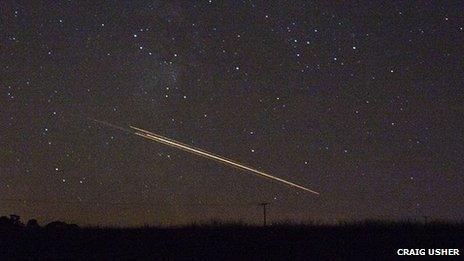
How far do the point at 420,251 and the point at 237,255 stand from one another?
3875 millimetres

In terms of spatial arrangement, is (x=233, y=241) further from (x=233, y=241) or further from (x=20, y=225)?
(x=20, y=225)

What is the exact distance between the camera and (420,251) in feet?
49.5

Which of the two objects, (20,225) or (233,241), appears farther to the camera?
(20,225)

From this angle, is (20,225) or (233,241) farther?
(20,225)

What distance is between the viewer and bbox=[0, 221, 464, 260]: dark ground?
609 inches

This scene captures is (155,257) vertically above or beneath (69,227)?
beneath

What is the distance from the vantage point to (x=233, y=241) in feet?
56.7

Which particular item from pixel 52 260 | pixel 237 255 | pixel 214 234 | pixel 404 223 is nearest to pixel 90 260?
pixel 52 260

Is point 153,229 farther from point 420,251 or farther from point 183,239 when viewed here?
point 420,251

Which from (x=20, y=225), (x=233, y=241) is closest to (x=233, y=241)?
(x=233, y=241)

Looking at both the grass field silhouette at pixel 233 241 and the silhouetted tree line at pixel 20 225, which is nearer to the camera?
the grass field silhouette at pixel 233 241

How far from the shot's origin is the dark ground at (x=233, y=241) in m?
15.5

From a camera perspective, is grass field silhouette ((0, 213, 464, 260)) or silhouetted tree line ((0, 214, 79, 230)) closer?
grass field silhouette ((0, 213, 464, 260))

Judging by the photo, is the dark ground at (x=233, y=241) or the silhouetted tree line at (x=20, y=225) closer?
the dark ground at (x=233, y=241)
